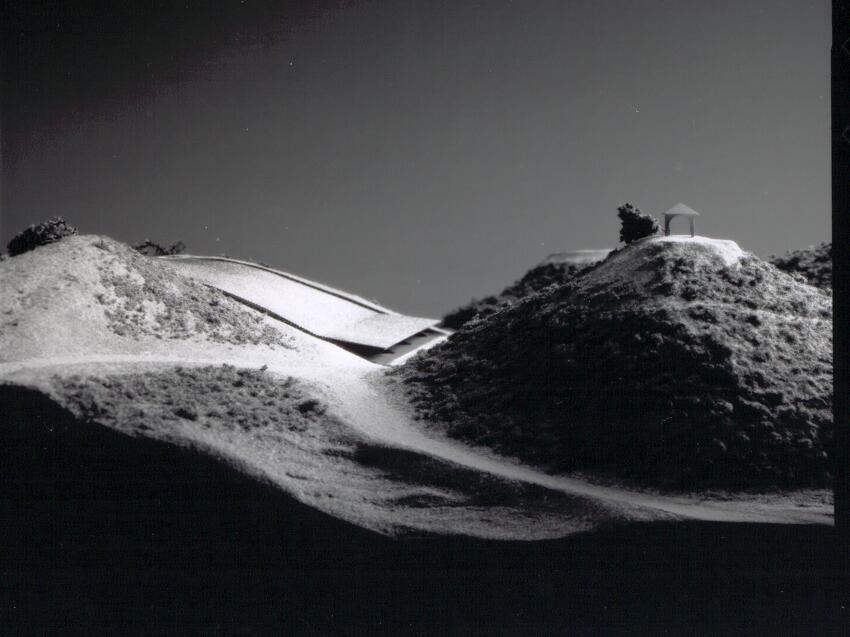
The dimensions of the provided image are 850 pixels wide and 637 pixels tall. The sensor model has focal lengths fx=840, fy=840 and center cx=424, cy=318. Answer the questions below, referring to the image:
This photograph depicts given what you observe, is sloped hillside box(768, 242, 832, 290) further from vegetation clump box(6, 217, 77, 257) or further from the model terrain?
vegetation clump box(6, 217, 77, 257)

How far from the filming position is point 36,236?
9.55m

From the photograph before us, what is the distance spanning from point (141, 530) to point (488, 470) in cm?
250

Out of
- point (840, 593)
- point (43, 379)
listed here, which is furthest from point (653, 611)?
point (43, 379)

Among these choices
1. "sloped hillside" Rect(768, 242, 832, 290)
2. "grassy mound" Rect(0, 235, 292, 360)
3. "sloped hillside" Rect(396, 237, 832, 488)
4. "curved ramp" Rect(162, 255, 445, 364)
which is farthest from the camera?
"curved ramp" Rect(162, 255, 445, 364)

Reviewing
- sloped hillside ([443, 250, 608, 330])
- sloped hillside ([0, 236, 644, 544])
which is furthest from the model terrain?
sloped hillside ([443, 250, 608, 330])

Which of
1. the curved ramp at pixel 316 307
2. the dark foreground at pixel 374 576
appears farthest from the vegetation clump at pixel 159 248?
the dark foreground at pixel 374 576

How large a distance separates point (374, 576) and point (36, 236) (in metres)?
6.35

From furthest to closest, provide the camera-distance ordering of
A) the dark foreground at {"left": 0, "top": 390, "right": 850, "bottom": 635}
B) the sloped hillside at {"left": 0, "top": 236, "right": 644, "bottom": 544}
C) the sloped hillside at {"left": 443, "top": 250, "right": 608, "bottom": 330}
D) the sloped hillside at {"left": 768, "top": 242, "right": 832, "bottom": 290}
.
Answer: the sloped hillside at {"left": 443, "top": 250, "right": 608, "bottom": 330} → the sloped hillside at {"left": 768, "top": 242, "right": 832, "bottom": 290} → the sloped hillside at {"left": 0, "top": 236, "right": 644, "bottom": 544} → the dark foreground at {"left": 0, "top": 390, "right": 850, "bottom": 635}

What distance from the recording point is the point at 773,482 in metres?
6.29

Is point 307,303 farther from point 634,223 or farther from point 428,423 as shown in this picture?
point 428,423

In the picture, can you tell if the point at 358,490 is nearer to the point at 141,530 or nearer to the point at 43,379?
the point at 141,530

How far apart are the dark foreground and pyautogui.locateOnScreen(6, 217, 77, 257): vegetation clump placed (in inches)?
189

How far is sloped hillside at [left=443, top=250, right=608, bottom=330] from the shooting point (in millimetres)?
15398

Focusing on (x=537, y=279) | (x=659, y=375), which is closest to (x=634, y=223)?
(x=659, y=375)
